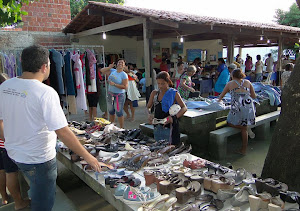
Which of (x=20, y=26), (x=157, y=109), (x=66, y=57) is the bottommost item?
(x=157, y=109)

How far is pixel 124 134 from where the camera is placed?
12.4ft

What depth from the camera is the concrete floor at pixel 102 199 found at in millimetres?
3304

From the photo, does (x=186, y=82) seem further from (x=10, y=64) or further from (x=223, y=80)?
(x=10, y=64)

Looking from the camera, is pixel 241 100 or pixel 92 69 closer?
pixel 241 100

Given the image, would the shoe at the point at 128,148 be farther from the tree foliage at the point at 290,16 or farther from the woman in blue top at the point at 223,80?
the tree foliage at the point at 290,16

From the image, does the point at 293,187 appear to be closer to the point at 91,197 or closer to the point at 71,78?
the point at 91,197

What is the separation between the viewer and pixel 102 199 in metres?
3.38

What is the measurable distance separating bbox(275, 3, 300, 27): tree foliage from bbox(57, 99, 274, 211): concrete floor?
20.8 m

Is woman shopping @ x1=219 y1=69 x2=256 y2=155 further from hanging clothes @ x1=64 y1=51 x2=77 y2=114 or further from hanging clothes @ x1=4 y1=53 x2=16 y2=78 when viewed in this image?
hanging clothes @ x1=4 y1=53 x2=16 y2=78

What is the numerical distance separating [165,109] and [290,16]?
24583mm

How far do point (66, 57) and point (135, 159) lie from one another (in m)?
3.68

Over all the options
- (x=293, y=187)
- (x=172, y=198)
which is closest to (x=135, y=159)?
(x=172, y=198)

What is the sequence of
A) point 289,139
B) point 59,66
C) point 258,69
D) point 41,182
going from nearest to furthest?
1. point 41,182
2. point 289,139
3. point 59,66
4. point 258,69

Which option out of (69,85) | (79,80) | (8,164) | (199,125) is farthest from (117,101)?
(8,164)
